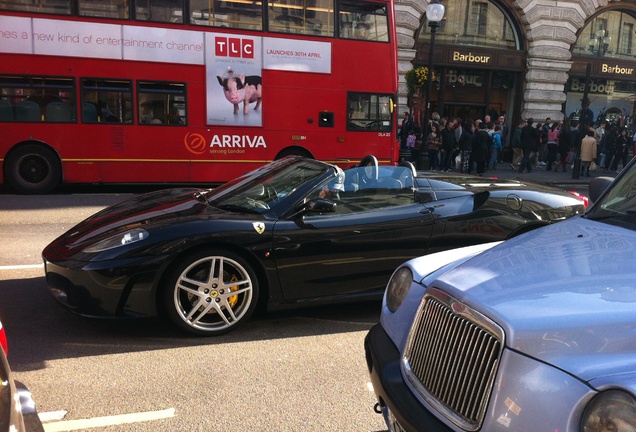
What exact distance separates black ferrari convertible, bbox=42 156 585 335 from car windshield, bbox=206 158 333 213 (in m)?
0.02

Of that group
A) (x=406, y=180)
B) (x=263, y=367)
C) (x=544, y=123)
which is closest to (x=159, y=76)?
(x=406, y=180)

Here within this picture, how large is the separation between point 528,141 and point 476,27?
6.51 meters

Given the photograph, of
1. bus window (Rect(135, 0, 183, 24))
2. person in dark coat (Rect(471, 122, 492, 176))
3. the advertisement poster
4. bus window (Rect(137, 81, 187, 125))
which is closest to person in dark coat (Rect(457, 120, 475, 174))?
person in dark coat (Rect(471, 122, 492, 176))

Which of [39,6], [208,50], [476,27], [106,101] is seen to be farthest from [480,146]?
[39,6]

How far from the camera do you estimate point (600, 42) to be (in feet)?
81.2

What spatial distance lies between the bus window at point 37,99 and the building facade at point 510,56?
13350 millimetres

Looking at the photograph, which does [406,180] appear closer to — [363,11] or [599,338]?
[599,338]

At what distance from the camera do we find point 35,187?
11039mm

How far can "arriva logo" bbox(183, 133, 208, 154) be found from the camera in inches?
461

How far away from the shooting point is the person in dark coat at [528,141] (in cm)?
1892

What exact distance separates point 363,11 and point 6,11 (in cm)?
712

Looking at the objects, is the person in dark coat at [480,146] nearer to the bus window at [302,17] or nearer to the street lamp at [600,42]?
the bus window at [302,17]

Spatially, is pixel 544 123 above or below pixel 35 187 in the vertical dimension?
above

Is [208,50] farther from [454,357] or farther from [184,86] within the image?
[454,357]
